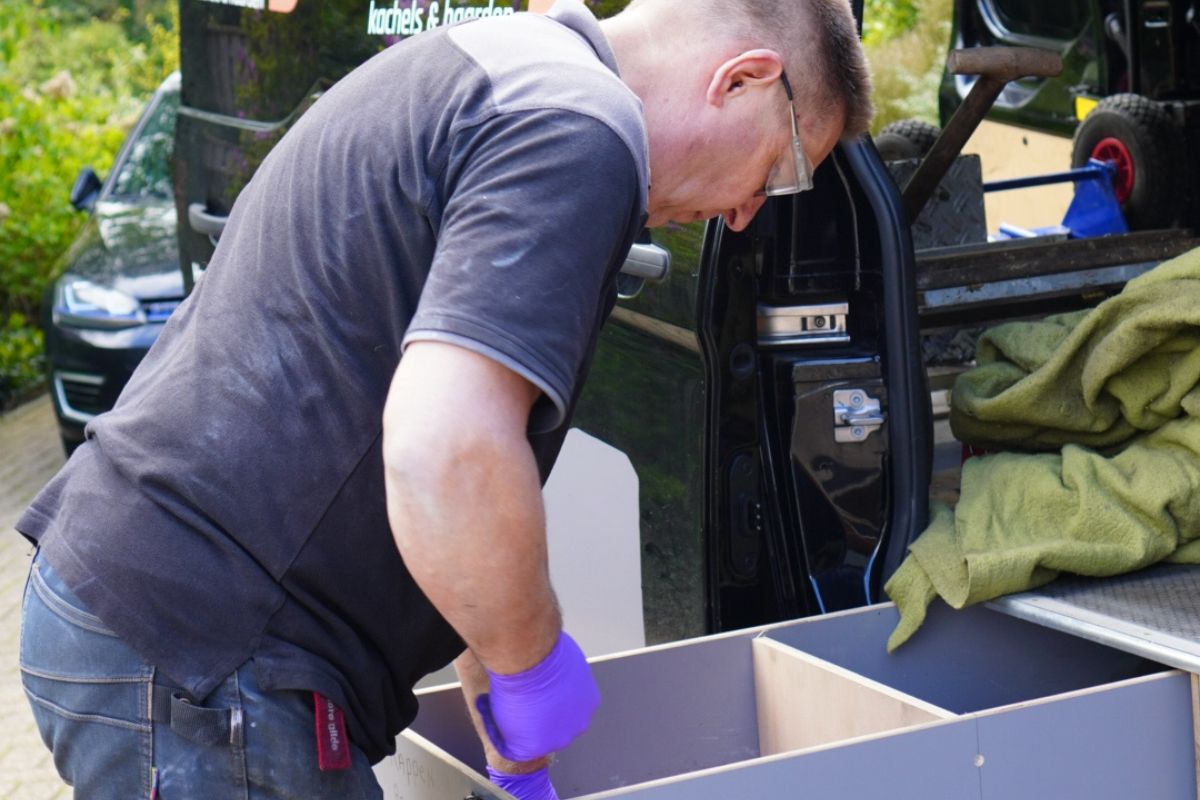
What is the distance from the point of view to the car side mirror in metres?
7.05

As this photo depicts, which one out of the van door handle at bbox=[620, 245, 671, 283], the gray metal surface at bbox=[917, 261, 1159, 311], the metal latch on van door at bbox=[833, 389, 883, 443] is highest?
the van door handle at bbox=[620, 245, 671, 283]

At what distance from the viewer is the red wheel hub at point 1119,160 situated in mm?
3865

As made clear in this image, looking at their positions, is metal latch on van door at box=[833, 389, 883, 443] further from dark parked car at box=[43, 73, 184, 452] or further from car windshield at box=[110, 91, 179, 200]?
car windshield at box=[110, 91, 179, 200]

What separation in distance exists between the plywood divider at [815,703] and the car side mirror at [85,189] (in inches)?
219

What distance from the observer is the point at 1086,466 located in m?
2.37

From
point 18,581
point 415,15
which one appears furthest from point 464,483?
point 18,581

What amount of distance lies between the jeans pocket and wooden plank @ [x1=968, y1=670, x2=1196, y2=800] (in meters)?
0.98

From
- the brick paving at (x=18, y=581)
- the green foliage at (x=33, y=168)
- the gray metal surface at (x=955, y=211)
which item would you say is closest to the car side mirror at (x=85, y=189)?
the green foliage at (x=33, y=168)

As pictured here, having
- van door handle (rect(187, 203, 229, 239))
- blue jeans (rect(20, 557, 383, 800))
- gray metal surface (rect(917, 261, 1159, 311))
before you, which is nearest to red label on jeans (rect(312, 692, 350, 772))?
blue jeans (rect(20, 557, 383, 800))

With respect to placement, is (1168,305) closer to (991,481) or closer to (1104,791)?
(991,481)

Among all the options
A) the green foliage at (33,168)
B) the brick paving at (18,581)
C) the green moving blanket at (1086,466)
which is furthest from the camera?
the green foliage at (33,168)

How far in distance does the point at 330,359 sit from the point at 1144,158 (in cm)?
284

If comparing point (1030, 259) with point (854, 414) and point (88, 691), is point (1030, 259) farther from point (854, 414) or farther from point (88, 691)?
point (88, 691)

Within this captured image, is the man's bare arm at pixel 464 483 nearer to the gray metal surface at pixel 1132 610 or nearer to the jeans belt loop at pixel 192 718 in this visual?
the jeans belt loop at pixel 192 718
